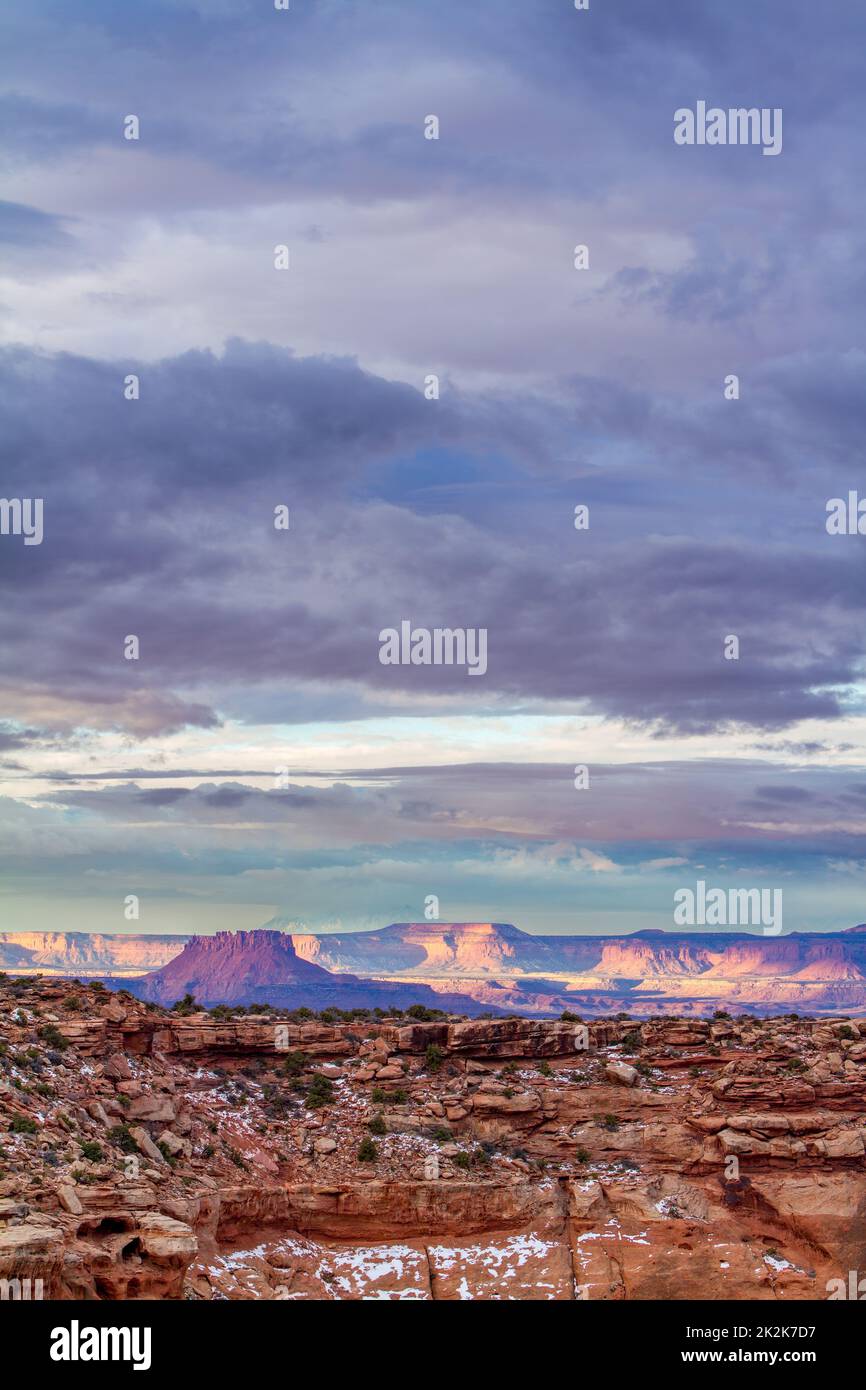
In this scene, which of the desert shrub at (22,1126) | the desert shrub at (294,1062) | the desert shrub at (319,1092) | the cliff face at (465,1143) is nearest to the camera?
the desert shrub at (22,1126)

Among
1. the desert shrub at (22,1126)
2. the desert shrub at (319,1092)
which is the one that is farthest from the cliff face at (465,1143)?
the desert shrub at (22,1126)

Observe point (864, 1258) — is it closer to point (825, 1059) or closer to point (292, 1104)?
point (825, 1059)

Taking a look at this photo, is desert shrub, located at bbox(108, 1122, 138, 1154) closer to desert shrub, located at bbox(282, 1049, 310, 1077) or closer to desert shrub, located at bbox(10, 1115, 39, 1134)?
desert shrub, located at bbox(10, 1115, 39, 1134)

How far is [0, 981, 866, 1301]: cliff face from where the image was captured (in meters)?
54.7

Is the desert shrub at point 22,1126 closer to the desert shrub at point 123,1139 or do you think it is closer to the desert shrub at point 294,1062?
the desert shrub at point 123,1139

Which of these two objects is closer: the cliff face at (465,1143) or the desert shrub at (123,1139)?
the desert shrub at (123,1139)

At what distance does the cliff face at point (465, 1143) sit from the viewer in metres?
54.7

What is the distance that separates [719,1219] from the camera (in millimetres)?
61625

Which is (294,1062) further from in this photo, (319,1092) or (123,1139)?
(123,1139)

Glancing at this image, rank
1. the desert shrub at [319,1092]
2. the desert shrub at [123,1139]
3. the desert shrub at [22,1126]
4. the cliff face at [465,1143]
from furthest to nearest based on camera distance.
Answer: the desert shrub at [319,1092]
the cliff face at [465,1143]
the desert shrub at [123,1139]
the desert shrub at [22,1126]
